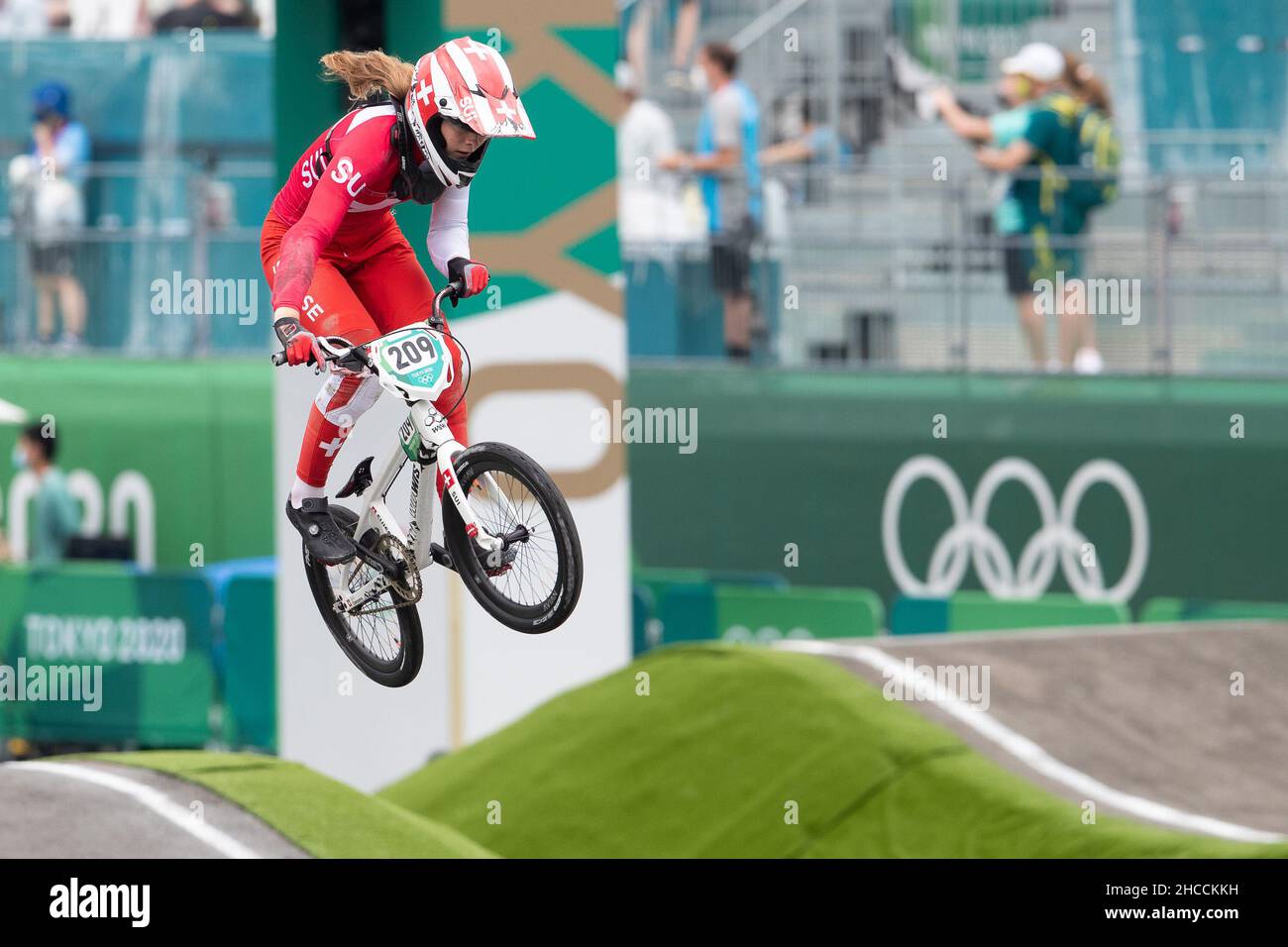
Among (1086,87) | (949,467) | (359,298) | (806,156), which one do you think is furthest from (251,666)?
(359,298)

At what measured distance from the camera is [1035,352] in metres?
20.3

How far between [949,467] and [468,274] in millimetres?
16849

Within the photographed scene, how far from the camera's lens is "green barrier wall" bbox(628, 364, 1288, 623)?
810 inches

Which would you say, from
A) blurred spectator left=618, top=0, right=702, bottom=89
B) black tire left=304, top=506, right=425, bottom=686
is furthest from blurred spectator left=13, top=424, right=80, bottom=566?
black tire left=304, top=506, right=425, bottom=686

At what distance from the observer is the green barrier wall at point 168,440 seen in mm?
21656

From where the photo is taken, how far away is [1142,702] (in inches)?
733

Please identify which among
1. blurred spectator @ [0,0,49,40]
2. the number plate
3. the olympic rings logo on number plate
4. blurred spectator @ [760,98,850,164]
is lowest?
the olympic rings logo on number plate

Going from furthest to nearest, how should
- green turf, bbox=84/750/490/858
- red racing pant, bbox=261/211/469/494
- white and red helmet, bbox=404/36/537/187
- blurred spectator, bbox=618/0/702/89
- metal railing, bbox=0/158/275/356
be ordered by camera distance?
metal railing, bbox=0/158/275/356, blurred spectator, bbox=618/0/702/89, green turf, bbox=84/750/490/858, red racing pant, bbox=261/211/469/494, white and red helmet, bbox=404/36/537/187

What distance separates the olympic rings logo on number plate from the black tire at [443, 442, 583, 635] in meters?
16.0

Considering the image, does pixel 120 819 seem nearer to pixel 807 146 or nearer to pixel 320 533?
pixel 320 533

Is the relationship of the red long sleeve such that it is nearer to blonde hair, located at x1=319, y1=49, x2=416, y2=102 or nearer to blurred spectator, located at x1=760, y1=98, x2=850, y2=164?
blonde hair, located at x1=319, y1=49, x2=416, y2=102

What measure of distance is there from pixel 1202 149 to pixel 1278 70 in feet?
3.25

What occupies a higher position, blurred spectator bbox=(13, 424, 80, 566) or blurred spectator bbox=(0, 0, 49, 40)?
blurred spectator bbox=(0, 0, 49, 40)
